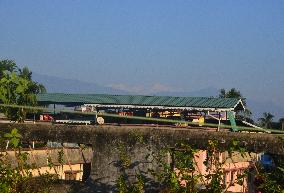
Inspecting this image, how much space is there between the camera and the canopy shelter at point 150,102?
30875 mm

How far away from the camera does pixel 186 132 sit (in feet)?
27.5

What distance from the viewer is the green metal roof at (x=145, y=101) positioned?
31430 mm

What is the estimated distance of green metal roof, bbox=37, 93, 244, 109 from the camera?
31.4m

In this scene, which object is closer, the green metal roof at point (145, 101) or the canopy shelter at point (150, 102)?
the canopy shelter at point (150, 102)

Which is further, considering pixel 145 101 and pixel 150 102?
pixel 145 101

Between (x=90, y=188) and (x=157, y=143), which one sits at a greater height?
(x=157, y=143)

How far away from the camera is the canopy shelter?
101ft

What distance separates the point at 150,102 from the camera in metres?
34.4

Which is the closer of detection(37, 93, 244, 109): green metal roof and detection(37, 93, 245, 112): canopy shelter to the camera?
detection(37, 93, 245, 112): canopy shelter

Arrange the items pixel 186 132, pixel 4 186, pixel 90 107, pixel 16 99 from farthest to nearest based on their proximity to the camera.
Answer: pixel 90 107
pixel 186 132
pixel 16 99
pixel 4 186

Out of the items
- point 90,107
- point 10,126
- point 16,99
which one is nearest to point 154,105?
point 90,107

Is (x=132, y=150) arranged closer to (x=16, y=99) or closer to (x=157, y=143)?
(x=157, y=143)

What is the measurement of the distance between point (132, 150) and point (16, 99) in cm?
280

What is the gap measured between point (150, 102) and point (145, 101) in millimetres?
886
